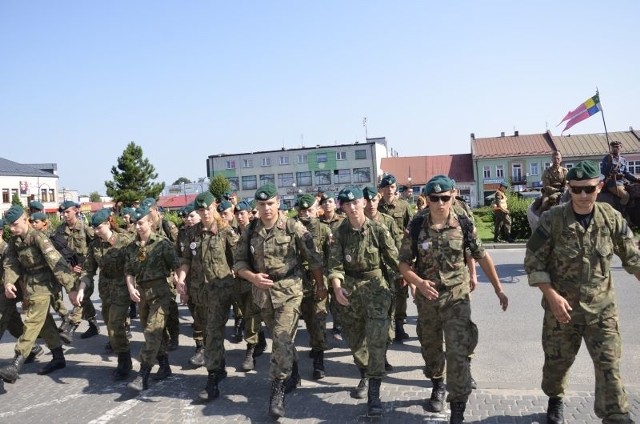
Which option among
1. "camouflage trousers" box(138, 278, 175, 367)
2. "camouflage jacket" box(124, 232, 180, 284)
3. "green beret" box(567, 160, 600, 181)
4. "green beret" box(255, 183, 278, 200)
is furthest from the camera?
"camouflage jacket" box(124, 232, 180, 284)

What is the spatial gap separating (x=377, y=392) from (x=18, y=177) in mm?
73134

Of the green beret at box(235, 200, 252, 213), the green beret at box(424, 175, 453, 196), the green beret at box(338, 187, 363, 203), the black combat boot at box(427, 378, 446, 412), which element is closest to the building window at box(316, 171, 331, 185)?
the green beret at box(235, 200, 252, 213)

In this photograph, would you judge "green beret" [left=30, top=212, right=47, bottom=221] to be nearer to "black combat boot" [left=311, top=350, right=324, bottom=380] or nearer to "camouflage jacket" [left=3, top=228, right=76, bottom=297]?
"camouflage jacket" [left=3, top=228, right=76, bottom=297]

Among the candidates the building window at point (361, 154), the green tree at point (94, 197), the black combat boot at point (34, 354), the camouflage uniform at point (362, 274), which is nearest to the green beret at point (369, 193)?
the camouflage uniform at point (362, 274)

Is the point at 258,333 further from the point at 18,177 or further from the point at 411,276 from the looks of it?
the point at 18,177

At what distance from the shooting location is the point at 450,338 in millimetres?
4523

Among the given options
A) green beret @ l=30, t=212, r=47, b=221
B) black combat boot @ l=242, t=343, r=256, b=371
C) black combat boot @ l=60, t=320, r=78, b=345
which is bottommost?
black combat boot @ l=242, t=343, r=256, b=371

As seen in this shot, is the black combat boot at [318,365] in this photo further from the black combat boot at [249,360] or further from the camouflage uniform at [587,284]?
the camouflage uniform at [587,284]

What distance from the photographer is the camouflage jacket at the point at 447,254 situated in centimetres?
467

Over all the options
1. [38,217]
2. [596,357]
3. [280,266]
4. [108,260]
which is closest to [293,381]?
[280,266]

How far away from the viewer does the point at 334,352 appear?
7.05 metres

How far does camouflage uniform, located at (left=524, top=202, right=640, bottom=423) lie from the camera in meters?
3.98

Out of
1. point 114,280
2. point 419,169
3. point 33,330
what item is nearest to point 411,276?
point 114,280

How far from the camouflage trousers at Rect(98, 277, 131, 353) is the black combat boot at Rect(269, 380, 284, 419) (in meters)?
2.33
